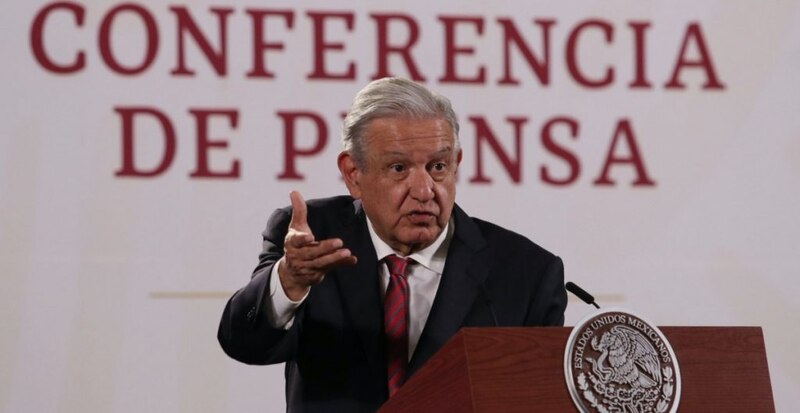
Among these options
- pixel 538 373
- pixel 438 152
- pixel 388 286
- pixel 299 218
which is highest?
pixel 438 152

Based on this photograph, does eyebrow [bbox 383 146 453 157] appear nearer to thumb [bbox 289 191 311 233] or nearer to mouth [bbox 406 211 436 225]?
mouth [bbox 406 211 436 225]

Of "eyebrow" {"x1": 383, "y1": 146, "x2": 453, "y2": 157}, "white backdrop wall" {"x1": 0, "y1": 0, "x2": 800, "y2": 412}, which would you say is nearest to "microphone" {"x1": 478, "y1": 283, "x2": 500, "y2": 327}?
"eyebrow" {"x1": 383, "y1": 146, "x2": 453, "y2": 157}

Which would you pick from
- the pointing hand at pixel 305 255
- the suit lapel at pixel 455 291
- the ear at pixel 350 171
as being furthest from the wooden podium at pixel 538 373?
the ear at pixel 350 171

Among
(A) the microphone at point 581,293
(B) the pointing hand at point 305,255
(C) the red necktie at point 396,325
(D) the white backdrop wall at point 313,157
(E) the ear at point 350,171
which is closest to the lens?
(B) the pointing hand at point 305,255

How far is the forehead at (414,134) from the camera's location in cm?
229

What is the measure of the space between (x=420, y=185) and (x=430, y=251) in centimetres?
19

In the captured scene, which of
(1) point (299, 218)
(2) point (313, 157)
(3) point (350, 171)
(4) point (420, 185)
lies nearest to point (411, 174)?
(4) point (420, 185)

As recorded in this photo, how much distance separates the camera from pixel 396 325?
2.31 meters

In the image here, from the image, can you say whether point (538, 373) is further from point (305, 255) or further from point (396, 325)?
point (396, 325)

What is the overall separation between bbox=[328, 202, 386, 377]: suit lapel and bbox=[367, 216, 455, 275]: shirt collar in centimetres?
2

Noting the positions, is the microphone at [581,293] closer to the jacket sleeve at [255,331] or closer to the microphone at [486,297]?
the microphone at [486,297]

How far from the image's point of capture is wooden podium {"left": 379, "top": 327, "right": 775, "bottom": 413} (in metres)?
1.74

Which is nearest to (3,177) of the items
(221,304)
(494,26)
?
(221,304)

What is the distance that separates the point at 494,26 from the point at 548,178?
47cm
